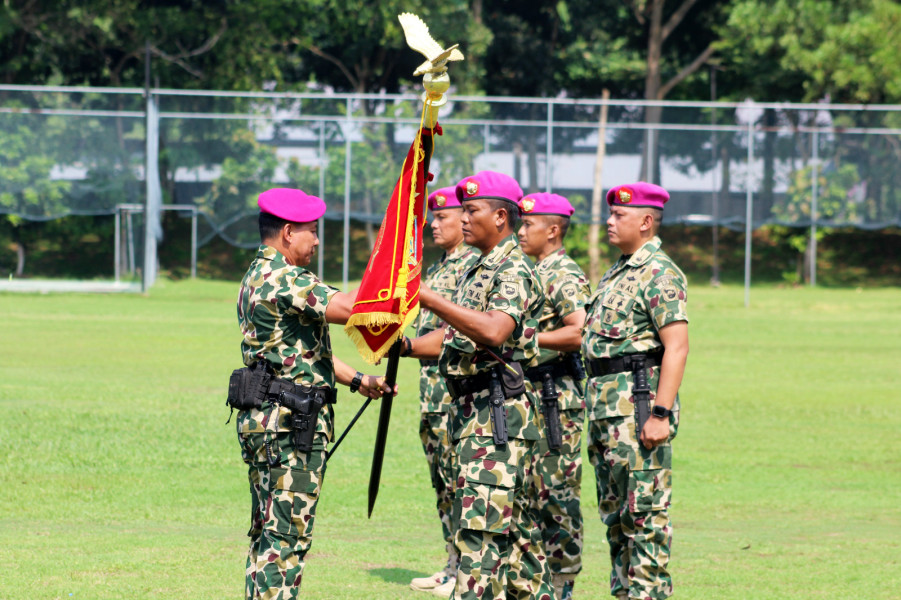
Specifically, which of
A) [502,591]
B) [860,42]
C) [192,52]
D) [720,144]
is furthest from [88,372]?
[860,42]

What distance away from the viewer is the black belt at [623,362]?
596 centimetres

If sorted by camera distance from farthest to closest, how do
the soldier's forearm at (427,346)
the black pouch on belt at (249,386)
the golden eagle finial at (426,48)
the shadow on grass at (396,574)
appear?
the shadow on grass at (396,574) < the soldier's forearm at (427,346) < the black pouch on belt at (249,386) < the golden eagle finial at (426,48)

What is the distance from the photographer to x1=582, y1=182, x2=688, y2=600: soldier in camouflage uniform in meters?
5.83

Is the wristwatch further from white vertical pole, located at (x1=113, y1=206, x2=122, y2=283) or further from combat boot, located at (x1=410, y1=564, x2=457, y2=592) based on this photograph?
white vertical pole, located at (x1=113, y1=206, x2=122, y2=283)

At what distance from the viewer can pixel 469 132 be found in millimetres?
24562

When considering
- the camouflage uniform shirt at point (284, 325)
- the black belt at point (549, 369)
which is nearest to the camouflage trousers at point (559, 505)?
the black belt at point (549, 369)

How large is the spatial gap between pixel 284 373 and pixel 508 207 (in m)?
1.33

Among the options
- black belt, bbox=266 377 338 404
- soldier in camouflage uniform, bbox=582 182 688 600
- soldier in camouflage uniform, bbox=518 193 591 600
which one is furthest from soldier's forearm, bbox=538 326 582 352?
black belt, bbox=266 377 338 404

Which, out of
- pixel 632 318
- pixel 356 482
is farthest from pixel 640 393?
pixel 356 482

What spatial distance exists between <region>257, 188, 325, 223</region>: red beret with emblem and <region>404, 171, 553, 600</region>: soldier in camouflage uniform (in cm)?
73

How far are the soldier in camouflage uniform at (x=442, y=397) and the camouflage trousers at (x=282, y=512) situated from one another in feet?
5.11

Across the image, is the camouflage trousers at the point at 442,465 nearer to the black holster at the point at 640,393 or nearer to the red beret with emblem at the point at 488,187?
the black holster at the point at 640,393

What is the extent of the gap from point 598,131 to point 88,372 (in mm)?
13433

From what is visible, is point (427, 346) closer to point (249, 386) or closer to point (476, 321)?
point (476, 321)
